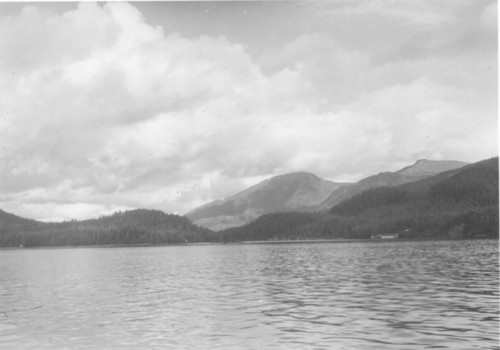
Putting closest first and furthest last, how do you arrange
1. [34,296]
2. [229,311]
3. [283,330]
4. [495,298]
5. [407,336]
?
[407,336]
[283,330]
[229,311]
[495,298]
[34,296]

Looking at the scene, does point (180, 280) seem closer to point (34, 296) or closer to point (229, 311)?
point (34, 296)

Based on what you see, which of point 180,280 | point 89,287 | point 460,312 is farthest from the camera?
point 180,280

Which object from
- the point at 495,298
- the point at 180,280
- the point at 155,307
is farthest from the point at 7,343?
the point at 180,280

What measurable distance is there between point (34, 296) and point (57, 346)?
3215 cm

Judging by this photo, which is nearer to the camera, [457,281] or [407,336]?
[407,336]

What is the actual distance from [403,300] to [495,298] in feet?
25.5

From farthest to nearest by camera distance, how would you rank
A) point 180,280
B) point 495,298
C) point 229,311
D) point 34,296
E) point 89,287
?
point 180,280 → point 89,287 → point 34,296 → point 495,298 → point 229,311

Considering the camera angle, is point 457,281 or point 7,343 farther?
point 457,281

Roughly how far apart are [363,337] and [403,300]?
1800 centimetres

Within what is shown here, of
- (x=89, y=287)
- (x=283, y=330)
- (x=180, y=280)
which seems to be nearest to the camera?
(x=283, y=330)

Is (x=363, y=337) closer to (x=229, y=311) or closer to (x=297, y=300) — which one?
(x=229, y=311)

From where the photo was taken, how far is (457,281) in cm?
6794

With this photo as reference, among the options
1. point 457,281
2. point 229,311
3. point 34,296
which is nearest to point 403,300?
point 229,311

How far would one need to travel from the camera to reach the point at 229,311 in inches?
1879
